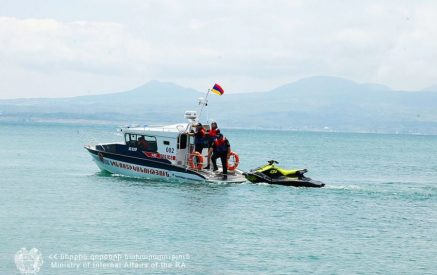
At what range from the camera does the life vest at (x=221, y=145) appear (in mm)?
37769

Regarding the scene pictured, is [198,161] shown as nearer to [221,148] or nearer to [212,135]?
[212,135]

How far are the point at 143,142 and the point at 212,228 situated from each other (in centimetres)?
1390

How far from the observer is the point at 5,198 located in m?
35.0

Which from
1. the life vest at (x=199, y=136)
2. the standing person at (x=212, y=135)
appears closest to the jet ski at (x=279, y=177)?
the standing person at (x=212, y=135)

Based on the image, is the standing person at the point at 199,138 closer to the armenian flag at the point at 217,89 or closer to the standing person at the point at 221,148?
the standing person at the point at 221,148

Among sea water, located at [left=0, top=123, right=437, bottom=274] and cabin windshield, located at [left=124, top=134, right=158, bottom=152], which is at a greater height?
cabin windshield, located at [left=124, top=134, right=158, bottom=152]

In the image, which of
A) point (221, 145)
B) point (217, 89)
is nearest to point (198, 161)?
point (221, 145)

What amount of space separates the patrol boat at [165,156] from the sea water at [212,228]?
65 cm

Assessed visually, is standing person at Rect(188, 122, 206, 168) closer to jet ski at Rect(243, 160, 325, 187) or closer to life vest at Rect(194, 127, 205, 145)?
life vest at Rect(194, 127, 205, 145)

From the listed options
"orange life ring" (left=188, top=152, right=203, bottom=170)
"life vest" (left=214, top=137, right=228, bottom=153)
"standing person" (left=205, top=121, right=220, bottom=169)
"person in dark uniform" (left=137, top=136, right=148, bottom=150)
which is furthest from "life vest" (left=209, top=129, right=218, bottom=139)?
"person in dark uniform" (left=137, top=136, right=148, bottom=150)

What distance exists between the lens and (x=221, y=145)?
3778 cm

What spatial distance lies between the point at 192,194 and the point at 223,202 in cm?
237

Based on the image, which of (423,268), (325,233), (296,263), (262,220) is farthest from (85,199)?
(423,268)

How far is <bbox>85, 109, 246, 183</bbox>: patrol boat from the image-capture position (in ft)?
129
